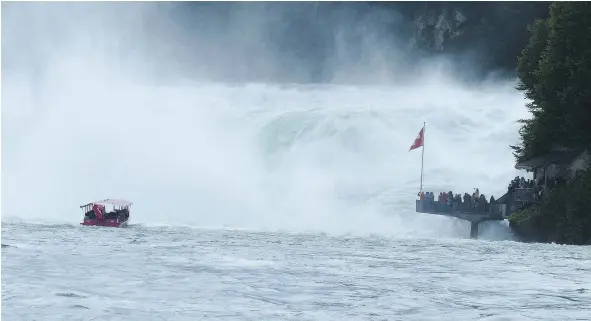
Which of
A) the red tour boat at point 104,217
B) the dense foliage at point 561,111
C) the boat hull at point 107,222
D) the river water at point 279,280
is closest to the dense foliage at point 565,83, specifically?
the dense foliage at point 561,111

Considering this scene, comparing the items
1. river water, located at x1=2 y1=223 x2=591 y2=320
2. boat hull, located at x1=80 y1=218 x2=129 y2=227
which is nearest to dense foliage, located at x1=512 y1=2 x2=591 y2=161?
river water, located at x1=2 y1=223 x2=591 y2=320

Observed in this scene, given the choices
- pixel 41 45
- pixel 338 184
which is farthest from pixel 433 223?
pixel 41 45

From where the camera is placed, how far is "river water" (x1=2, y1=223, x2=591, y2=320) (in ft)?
81.6

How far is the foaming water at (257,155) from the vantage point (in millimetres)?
59594

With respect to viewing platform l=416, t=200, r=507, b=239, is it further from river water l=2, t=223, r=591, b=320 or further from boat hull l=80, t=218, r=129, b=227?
boat hull l=80, t=218, r=129, b=227

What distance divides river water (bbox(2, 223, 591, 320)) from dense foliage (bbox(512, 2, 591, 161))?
10.1m

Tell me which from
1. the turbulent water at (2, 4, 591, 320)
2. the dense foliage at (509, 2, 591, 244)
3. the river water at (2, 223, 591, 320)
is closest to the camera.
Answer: the river water at (2, 223, 591, 320)

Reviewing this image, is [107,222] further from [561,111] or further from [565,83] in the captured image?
[565,83]

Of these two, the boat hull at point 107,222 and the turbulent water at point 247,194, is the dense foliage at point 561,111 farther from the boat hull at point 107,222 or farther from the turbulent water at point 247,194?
the boat hull at point 107,222

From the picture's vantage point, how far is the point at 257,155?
71688 millimetres

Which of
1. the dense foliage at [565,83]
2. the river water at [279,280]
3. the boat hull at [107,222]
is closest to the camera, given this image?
the river water at [279,280]

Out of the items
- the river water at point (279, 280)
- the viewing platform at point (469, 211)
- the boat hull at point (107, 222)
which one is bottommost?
the river water at point (279, 280)

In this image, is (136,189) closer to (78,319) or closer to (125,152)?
(125,152)

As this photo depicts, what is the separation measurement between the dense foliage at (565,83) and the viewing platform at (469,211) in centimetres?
391
